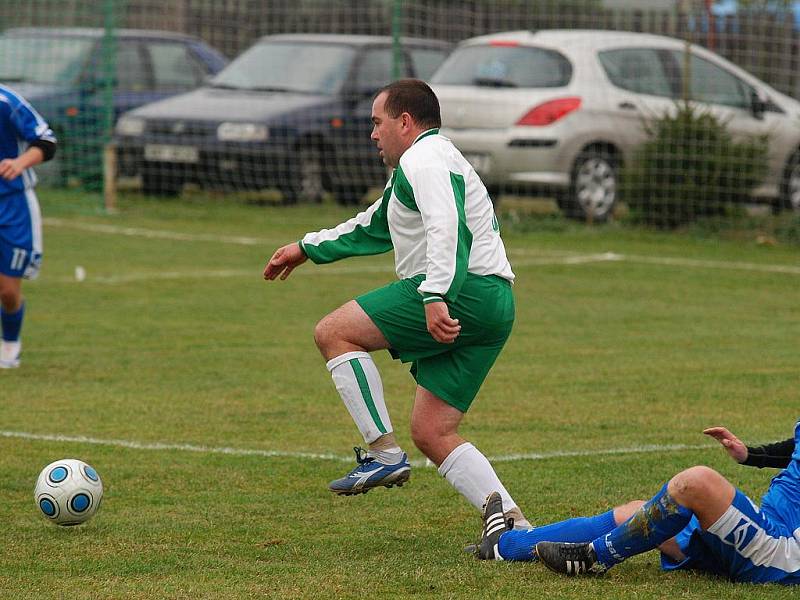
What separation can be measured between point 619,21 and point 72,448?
1285 cm

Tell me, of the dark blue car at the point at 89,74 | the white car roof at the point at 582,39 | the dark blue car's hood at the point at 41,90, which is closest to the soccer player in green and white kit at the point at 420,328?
the white car roof at the point at 582,39

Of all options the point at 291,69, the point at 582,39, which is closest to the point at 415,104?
the point at 582,39

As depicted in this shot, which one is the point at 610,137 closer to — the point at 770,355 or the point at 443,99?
the point at 443,99

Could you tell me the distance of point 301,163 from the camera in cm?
1809

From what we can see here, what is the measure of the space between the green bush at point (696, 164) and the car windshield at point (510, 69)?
118 centimetres

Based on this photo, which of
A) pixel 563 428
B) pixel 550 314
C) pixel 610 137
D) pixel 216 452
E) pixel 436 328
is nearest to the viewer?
pixel 436 328

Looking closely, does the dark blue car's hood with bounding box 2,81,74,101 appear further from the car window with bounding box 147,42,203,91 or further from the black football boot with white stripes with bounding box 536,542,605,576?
the black football boot with white stripes with bounding box 536,542,605,576

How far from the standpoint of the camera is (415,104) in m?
5.59

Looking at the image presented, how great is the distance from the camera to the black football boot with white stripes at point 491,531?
5367 millimetres

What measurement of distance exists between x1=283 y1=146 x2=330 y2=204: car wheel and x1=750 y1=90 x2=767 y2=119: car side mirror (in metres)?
4.99

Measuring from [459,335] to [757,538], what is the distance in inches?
50.6

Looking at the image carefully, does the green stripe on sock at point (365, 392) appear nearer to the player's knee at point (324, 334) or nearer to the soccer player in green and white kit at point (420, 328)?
the soccer player in green and white kit at point (420, 328)

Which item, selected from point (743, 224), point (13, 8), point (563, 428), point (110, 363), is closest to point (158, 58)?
point (13, 8)

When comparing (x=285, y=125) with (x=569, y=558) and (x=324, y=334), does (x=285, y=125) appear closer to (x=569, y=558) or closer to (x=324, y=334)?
(x=324, y=334)
